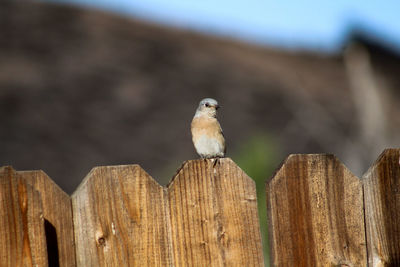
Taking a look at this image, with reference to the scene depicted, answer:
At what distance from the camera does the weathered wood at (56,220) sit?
2277 millimetres

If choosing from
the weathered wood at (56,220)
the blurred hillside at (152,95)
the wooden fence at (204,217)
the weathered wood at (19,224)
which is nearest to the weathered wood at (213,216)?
the wooden fence at (204,217)

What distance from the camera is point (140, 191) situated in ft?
7.82

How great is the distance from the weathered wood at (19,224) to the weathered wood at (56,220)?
0.27ft

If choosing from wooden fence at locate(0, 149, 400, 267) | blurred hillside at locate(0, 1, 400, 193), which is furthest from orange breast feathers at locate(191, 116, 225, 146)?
blurred hillside at locate(0, 1, 400, 193)

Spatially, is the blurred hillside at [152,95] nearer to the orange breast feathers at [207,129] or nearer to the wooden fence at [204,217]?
the orange breast feathers at [207,129]

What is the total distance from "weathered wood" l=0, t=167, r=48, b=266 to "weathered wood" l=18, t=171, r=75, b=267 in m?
0.08

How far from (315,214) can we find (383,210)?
1.16ft

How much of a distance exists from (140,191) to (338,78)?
51.9 ft

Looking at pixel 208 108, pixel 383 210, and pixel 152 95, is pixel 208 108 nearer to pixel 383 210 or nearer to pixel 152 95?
pixel 383 210

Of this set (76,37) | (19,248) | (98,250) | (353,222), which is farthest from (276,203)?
(76,37)

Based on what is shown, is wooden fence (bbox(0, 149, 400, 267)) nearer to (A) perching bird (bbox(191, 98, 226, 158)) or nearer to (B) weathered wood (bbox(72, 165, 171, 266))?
(B) weathered wood (bbox(72, 165, 171, 266))

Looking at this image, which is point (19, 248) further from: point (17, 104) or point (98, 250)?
point (17, 104)

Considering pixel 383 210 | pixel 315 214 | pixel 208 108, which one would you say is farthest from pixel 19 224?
pixel 208 108

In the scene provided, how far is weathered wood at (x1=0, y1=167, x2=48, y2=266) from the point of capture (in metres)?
2.17
